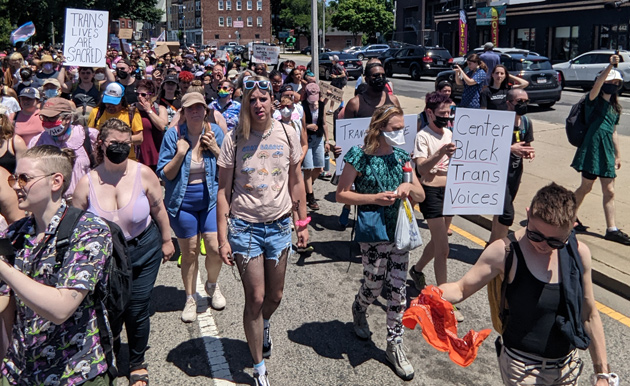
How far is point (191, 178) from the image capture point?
15.3 feet

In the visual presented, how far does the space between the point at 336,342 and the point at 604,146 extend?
377 cm

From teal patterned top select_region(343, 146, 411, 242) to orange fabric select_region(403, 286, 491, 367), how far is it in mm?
1336

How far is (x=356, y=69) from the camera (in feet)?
103

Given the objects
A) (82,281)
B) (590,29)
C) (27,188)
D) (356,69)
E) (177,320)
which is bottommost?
(177,320)

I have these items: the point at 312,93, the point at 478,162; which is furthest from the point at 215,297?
the point at 312,93

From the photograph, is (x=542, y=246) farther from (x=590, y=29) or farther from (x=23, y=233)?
(x=590, y=29)

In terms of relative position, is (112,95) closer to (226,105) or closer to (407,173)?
(226,105)

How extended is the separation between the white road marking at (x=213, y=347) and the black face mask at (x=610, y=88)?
182 inches

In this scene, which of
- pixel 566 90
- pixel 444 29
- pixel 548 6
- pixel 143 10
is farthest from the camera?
pixel 143 10

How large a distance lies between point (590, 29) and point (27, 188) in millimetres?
36945

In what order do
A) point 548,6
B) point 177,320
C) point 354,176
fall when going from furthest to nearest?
point 548,6 < point 177,320 < point 354,176

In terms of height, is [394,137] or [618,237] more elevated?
[394,137]

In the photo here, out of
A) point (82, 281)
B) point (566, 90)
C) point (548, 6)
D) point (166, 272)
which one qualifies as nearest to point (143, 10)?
point (548, 6)

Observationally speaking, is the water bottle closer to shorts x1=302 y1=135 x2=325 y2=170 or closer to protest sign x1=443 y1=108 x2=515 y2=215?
protest sign x1=443 y1=108 x2=515 y2=215
